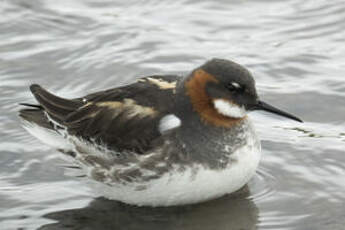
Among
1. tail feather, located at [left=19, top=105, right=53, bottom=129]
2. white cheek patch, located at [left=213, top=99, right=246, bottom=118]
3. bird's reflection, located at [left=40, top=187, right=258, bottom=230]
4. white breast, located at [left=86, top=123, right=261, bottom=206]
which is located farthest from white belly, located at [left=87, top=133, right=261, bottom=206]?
tail feather, located at [left=19, top=105, right=53, bottom=129]

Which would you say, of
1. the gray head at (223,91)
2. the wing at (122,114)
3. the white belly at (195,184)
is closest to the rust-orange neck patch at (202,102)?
the gray head at (223,91)

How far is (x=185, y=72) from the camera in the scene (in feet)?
37.6

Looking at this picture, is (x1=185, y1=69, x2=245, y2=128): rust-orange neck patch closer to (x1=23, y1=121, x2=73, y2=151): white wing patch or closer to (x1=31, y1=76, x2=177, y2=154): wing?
(x1=31, y1=76, x2=177, y2=154): wing

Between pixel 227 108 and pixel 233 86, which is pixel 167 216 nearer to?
pixel 227 108

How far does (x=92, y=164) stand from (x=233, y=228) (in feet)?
4.99

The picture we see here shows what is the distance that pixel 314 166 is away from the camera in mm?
9203

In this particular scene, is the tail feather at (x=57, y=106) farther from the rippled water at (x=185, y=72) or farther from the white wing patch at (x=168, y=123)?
the white wing patch at (x=168, y=123)

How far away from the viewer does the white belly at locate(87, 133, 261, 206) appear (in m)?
8.09

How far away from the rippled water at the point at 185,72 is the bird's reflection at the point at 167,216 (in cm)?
1

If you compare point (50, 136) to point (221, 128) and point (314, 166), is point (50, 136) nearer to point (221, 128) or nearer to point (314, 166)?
point (221, 128)

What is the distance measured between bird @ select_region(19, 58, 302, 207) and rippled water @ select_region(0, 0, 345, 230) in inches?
12.5

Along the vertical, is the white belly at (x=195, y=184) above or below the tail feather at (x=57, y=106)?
below

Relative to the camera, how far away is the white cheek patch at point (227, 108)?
8.42 m

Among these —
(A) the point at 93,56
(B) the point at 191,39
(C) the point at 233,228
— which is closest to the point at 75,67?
(A) the point at 93,56
